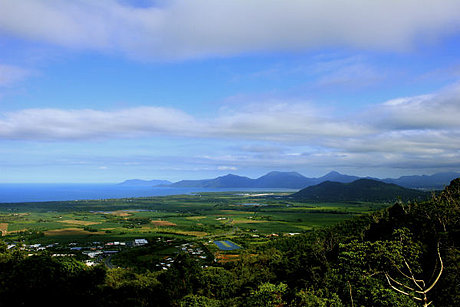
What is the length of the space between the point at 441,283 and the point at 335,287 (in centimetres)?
831

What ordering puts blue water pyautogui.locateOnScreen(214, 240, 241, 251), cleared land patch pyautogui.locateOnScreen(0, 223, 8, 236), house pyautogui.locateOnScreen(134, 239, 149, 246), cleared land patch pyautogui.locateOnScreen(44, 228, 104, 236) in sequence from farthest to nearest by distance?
cleared land patch pyautogui.locateOnScreen(0, 223, 8, 236)
cleared land patch pyautogui.locateOnScreen(44, 228, 104, 236)
house pyautogui.locateOnScreen(134, 239, 149, 246)
blue water pyautogui.locateOnScreen(214, 240, 241, 251)

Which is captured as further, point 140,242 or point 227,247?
point 140,242

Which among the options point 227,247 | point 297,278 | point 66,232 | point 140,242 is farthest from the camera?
point 66,232

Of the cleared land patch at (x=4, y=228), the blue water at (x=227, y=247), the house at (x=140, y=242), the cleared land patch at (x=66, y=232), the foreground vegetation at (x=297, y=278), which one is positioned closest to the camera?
the foreground vegetation at (x=297, y=278)

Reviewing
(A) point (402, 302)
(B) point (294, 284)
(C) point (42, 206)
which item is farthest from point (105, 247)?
(C) point (42, 206)

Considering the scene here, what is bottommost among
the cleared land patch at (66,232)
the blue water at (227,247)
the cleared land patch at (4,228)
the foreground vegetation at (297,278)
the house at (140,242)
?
the blue water at (227,247)

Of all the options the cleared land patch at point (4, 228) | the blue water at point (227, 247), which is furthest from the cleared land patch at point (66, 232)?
the blue water at point (227, 247)

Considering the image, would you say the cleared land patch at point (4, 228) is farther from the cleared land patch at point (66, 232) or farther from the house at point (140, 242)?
the house at point (140, 242)

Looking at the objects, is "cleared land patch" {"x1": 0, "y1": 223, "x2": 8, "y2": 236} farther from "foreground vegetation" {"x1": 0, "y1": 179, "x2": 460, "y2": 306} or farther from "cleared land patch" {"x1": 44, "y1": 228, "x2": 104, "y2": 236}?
"foreground vegetation" {"x1": 0, "y1": 179, "x2": 460, "y2": 306}

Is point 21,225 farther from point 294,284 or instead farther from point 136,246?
point 294,284

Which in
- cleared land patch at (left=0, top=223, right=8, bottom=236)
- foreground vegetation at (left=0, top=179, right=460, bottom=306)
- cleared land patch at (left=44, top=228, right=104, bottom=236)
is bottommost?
cleared land patch at (left=44, top=228, right=104, bottom=236)

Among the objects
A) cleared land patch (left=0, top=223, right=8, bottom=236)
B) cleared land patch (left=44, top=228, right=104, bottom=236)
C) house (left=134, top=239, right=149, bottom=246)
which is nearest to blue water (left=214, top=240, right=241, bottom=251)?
house (left=134, top=239, right=149, bottom=246)

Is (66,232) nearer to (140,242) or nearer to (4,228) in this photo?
(4,228)

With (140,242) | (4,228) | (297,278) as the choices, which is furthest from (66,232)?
(297,278)
